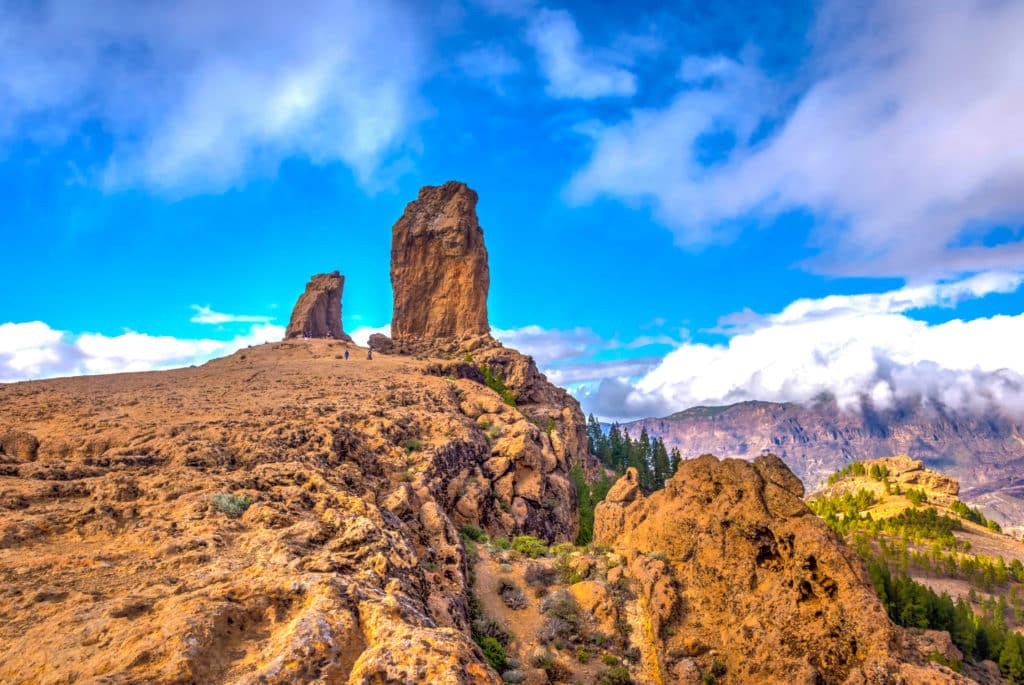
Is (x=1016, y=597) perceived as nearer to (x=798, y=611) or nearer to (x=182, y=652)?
(x=798, y=611)

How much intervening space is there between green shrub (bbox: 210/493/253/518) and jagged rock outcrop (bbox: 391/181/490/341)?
200ft

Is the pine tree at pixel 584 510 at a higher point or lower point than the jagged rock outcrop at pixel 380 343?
lower

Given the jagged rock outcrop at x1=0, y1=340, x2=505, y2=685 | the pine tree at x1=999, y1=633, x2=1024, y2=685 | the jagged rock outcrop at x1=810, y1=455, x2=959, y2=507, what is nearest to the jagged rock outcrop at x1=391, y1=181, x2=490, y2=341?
the jagged rock outcrop at x1=0, y1=340, x2=505, y2=685

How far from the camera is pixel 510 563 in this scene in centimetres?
2136

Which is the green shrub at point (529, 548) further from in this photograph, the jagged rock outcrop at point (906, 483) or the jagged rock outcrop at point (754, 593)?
the jagged rock outcrop at point (906, 483)

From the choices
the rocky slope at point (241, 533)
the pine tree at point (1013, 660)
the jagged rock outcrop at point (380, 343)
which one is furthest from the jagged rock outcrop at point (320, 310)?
the pine tree at point (1013, 660)

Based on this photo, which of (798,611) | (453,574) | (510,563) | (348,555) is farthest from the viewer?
(510,563)

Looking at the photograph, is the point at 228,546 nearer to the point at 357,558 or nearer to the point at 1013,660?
the point at 357,558

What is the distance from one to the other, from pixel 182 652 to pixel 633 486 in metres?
22.4

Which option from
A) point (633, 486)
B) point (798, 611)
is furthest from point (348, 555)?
point (633, 486)

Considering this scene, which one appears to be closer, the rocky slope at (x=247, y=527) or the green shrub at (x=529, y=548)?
the rocky slope at (x=247, y=527)

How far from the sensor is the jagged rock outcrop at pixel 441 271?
76.8 m

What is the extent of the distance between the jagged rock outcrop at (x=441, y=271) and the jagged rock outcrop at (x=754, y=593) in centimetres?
5843

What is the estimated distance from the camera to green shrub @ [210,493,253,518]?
511 inches
